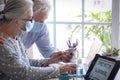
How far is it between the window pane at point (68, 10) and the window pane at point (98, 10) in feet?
0.30

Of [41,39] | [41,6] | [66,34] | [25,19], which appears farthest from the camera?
[66,34]

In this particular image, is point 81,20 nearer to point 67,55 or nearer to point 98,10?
point 98,10

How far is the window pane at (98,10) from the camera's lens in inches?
106

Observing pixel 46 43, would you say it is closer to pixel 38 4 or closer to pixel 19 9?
pixel 38 4

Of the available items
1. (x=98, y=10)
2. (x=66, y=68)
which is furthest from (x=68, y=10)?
(x=66, y=68)

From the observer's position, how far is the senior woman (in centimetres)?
148

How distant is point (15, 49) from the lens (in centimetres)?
158

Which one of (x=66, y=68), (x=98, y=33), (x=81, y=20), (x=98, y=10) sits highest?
(x=98, y=10)

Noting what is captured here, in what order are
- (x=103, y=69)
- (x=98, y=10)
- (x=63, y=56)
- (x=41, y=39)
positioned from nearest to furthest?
(x=103, y=69), (x=63, y=56), (x=41, y=39), (x=98, y=10)

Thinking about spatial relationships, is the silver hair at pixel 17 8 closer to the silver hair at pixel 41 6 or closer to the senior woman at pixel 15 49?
the senior woman at pixel 15 49

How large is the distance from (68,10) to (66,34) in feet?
0.89

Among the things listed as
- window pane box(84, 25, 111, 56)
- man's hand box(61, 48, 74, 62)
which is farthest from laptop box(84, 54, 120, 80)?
window pane box(84, 25, 111, 56)

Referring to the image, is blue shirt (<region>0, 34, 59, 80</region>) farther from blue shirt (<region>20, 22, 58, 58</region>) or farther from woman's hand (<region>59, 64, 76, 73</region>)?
blue shirt (<region>20, 22, 58, 58</region>)

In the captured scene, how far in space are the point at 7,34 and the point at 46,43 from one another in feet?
2.38
